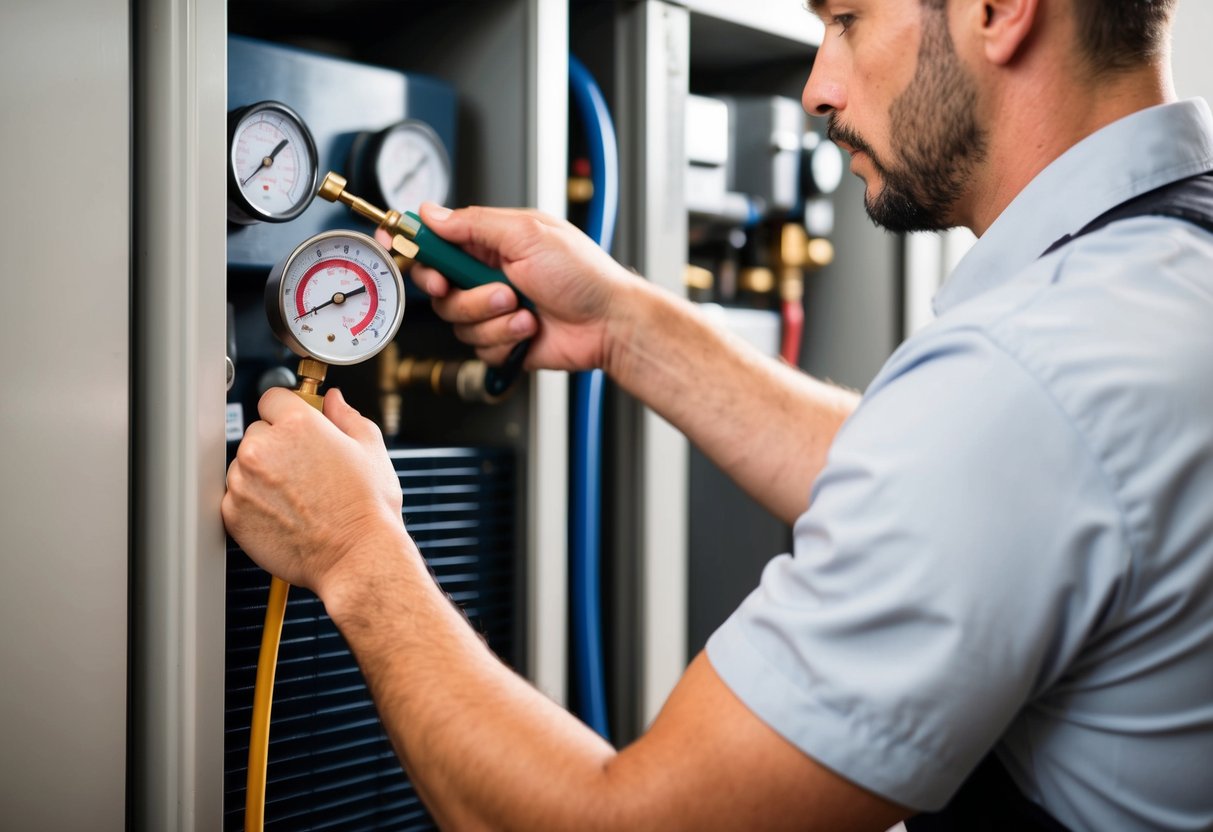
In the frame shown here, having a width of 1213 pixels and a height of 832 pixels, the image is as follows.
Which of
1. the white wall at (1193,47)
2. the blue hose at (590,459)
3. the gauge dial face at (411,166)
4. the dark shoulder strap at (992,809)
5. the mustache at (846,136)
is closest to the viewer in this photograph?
the dark shoulder strap at (992,809)

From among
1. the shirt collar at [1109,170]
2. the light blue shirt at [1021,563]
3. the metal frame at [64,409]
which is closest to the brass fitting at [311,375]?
the metal frame at [64,409]

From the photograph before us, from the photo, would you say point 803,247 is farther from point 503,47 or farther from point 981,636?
point 981,636

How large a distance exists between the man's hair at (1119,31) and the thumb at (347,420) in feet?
2.15

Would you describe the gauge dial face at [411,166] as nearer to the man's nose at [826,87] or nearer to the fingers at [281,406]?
the fingers at [281,406]

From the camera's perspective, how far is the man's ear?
2.59ft

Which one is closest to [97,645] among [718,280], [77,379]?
[77,379]

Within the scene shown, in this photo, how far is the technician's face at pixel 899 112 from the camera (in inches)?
33.9

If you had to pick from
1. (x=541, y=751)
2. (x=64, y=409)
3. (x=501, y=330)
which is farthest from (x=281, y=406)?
(x=541, y=751)

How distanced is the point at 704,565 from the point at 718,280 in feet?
1.49

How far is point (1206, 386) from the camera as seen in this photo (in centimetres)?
65

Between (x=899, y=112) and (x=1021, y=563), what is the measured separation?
1.48 feet

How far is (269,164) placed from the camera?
3.10 feet

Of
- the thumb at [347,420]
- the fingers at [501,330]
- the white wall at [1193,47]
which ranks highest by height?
the white wall at [1193,47]

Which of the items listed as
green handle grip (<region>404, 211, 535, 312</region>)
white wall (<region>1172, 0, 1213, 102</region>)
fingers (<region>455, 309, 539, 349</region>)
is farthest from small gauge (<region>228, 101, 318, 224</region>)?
white wall (<region>1172, 0, 1213, 102</region>)
